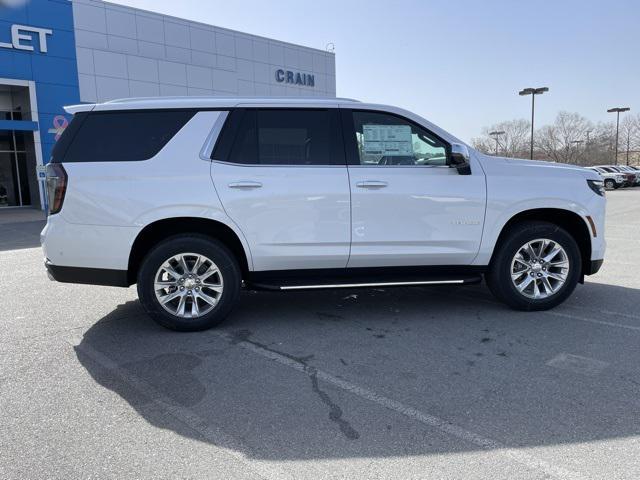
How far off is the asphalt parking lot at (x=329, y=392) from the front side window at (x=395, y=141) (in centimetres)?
157

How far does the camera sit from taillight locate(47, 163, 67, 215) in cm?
441

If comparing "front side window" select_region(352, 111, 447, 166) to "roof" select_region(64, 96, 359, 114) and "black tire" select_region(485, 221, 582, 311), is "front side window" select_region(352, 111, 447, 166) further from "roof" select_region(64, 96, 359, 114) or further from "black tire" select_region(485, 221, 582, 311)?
"black tire" select_region(485, 221, 582, 311)

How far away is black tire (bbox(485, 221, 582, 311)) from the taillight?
13.4 feet

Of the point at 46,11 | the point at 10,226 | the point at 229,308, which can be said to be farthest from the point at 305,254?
the point at 46,11

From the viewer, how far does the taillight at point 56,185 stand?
4414 millimetres

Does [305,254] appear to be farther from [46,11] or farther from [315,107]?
[46,11]

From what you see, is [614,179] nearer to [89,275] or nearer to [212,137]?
[212,137]

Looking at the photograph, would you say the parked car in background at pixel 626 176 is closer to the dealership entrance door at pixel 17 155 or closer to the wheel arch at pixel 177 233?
the dealership entrance door at pixel 17 155

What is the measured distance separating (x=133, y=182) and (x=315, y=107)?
1.82m

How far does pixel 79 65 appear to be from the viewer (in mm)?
22281

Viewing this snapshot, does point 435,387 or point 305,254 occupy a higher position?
point 305,254

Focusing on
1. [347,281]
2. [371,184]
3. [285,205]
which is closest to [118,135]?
[285,205]

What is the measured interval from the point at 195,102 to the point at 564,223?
389 cm

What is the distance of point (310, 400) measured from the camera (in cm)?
330
